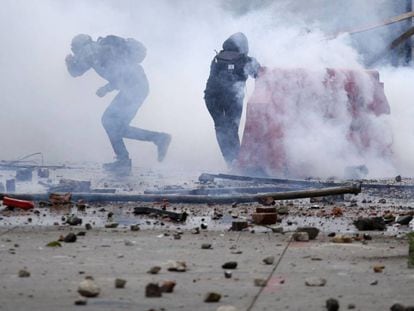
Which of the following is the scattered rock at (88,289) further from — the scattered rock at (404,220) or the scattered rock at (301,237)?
the scattered rock at (404,220)

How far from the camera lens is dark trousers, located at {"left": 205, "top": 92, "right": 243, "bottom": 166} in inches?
663

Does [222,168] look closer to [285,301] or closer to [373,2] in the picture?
[373,2]

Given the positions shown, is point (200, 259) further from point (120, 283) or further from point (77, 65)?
point (77, 65)

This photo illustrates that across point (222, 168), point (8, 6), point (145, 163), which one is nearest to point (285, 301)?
point (222, 168)

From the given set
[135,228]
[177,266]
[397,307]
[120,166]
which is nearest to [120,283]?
[177,266]

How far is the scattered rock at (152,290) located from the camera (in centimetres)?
575

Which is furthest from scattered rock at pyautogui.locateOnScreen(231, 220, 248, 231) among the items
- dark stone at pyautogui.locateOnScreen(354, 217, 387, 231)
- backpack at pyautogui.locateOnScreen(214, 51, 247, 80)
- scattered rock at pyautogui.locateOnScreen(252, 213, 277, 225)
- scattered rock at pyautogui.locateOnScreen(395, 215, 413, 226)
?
backpack at pyautogui.locateOnScreen(214, 51, 247, 80)

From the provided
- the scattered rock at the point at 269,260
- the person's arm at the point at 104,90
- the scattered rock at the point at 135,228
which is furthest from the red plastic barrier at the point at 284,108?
the scattered rock at the point at 269,260

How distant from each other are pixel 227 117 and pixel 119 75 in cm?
173

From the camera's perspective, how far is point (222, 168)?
58.2 ft

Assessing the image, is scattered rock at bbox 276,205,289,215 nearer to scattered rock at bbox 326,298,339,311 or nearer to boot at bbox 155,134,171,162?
scattered rock at bbox 326,298,339,311

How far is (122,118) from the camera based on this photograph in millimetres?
17438

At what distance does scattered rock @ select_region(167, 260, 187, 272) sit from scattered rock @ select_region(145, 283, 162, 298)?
0.89m

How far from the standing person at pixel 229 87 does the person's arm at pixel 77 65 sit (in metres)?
1.89
